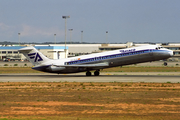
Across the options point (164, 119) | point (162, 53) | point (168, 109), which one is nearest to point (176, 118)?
point (164, 119)

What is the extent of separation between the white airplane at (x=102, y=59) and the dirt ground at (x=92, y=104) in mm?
16809

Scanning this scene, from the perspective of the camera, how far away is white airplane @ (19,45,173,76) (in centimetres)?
4838

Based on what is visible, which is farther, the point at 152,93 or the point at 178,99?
the point at 152,93

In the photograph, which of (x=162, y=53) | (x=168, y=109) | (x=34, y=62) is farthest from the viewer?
(x=34, y=62)

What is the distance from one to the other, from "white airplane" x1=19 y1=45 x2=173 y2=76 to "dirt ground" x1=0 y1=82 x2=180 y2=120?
16.8m

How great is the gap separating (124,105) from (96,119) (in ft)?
17.8

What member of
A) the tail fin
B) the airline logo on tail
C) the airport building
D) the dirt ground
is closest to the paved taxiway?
the tail fin

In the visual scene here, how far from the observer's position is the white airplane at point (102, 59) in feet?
159

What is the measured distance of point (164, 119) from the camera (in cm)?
1831

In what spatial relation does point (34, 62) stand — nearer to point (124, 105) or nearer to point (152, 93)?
point (152, 93)

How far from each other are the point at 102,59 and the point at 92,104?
2635cm

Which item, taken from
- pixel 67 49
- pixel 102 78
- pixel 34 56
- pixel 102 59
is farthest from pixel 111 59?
pixel 67 49

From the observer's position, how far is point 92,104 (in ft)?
77.6

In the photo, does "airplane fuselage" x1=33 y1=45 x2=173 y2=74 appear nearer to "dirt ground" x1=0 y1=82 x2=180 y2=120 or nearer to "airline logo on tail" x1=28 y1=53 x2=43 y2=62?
"airline logo on tail" x1=28 y1=53 x2=43 y2=62
